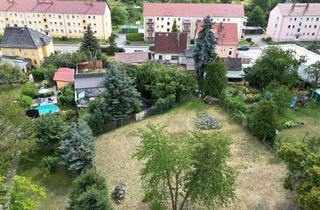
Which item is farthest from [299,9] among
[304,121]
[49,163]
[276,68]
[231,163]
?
[49,163]

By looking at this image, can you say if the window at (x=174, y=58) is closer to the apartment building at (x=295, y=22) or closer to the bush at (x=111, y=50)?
the bush at (x=111, y=50)

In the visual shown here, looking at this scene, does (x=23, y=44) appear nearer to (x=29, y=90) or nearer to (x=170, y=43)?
(x=29, y=90)

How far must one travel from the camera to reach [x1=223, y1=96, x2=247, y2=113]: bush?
40.1 m

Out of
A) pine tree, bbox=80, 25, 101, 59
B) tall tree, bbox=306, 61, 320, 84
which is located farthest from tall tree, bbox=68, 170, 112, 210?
pine tree, bbox=80, 25, 101, 59

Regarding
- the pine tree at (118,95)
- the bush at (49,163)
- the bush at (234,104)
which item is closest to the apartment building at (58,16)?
the pine tree at (118,95)

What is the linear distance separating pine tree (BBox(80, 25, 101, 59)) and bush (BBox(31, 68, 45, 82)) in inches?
371

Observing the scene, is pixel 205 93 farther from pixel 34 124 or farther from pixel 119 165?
pixel 34 124

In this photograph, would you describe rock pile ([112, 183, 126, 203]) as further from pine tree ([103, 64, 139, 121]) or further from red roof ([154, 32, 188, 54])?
red roof ([154, 32, 188, 54])

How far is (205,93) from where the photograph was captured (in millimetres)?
44938

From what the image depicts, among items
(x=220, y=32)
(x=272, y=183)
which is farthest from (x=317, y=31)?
(x=272, y=183)

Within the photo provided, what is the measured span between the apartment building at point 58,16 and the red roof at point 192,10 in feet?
36.2

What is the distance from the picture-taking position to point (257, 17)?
7881 centimetres

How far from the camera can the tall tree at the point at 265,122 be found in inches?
1296

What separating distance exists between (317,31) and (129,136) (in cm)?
5913
